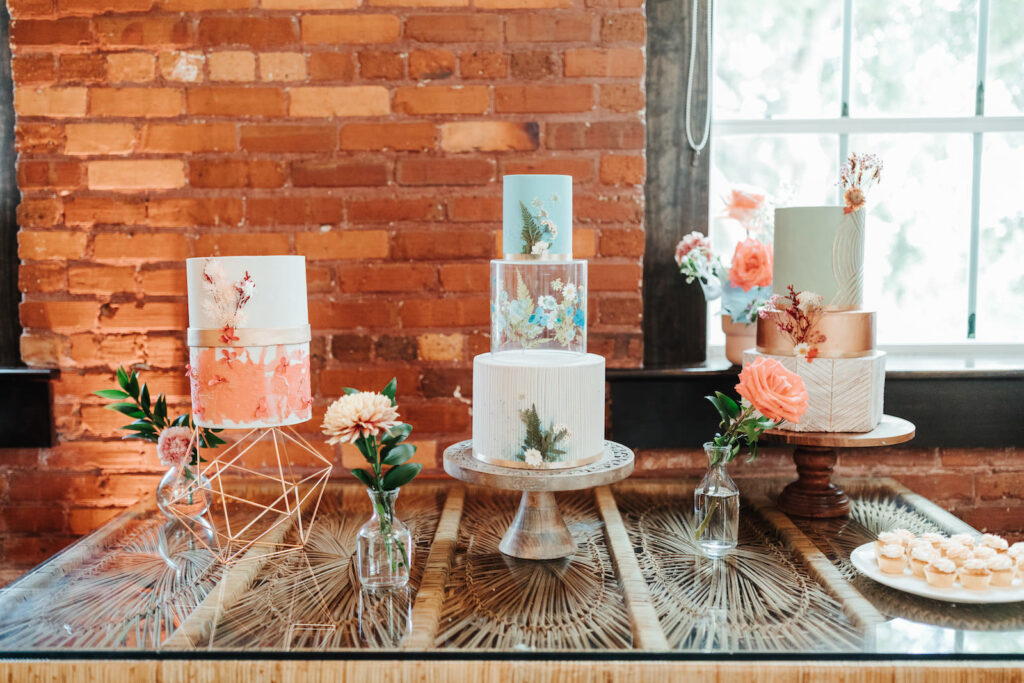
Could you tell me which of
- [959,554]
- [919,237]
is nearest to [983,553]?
[959,554]

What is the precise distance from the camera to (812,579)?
115cm

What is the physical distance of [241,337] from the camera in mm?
1185

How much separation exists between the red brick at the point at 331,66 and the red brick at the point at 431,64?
0.13 m

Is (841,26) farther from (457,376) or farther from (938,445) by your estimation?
(457,376)

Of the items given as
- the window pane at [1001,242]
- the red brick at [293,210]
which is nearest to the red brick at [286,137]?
the red brick at [293,210]

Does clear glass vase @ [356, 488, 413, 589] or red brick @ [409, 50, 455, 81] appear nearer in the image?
clear glass vase @ [356, 488, 413, 589]

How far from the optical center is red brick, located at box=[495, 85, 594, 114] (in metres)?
1.60

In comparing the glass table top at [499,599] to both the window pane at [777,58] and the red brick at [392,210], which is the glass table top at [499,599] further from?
the window pane at [777,58]

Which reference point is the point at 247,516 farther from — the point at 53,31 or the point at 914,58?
the point at 914,58

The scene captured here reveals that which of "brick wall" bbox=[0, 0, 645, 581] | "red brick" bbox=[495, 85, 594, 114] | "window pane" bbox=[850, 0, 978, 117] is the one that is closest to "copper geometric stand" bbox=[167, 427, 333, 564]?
"brick wall" bbox=[0, 0, 645, 581]

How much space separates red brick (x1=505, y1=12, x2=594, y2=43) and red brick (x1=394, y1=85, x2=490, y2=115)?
0.43ft

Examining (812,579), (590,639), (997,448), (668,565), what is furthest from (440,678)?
(997,448)

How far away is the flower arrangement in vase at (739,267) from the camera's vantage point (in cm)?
156

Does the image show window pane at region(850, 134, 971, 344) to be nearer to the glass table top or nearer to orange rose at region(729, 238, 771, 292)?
orange rose at region(729, 238, 771, 292)
